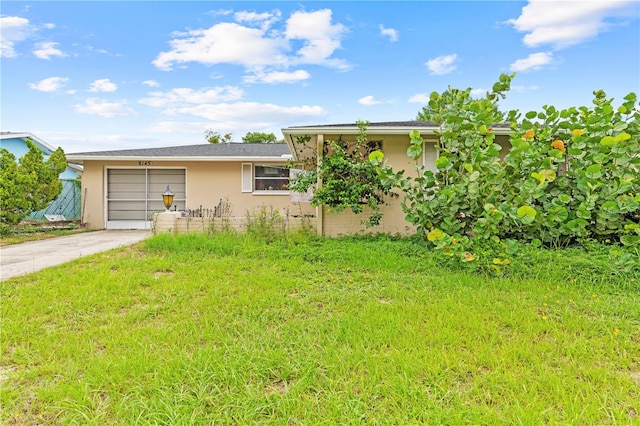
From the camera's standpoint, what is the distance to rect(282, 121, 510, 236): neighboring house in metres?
7.16

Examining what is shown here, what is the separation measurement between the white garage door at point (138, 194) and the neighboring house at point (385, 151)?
624 centimetres

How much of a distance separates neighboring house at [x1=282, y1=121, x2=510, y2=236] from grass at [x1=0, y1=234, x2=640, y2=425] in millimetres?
2937

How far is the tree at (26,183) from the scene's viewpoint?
842 centimetres

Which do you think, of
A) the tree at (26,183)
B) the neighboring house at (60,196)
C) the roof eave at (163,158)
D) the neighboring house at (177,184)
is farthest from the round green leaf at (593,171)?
the neighboring house at (60,196)

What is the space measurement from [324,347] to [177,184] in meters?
11.0

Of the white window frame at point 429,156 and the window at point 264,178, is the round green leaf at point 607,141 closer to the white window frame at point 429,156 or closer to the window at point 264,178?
the white window frame at point 429,156

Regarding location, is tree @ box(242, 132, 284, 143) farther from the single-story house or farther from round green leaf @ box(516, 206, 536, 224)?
round green leaf @ box(516, 206, 536, 224)

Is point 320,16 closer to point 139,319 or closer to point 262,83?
point 262,83

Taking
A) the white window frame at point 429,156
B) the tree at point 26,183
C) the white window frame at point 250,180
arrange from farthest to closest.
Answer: the white window frame at point 250,180
the tree at point 26,183
the white window frame at point 429,156

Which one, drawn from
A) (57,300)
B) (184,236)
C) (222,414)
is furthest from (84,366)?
(184,236)

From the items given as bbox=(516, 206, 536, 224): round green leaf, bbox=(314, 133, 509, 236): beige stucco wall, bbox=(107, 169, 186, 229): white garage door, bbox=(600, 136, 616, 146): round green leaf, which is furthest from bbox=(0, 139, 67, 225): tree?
bbox=(600, 136, 616, 146): round green leaf

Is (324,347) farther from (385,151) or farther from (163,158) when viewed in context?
(163,158)

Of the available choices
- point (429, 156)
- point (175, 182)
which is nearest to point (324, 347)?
point (429, 156)

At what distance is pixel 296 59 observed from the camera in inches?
496
